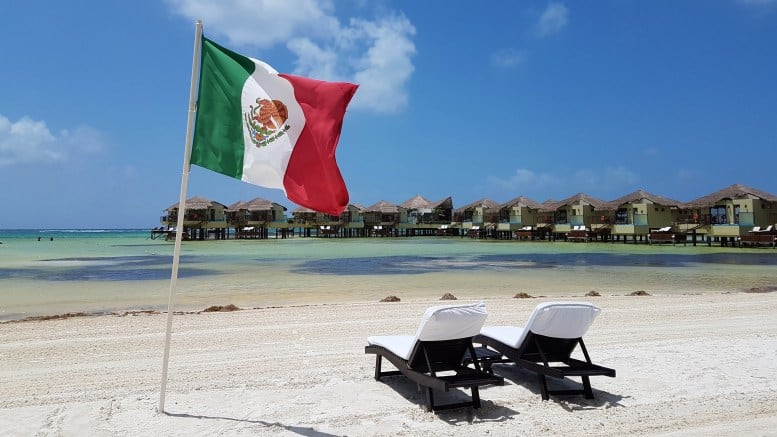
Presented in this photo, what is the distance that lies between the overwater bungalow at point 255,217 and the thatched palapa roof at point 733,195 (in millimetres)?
47423

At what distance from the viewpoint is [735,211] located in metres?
41.2

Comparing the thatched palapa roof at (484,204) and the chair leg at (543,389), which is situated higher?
the thatched palapa roof at (484,204)

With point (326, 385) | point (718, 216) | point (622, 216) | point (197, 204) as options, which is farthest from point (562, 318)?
point (197, 204)

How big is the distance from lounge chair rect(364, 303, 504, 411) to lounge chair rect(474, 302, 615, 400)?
54 cm

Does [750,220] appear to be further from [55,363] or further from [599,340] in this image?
[55,363]

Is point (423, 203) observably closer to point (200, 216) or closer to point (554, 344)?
point (200, 216)

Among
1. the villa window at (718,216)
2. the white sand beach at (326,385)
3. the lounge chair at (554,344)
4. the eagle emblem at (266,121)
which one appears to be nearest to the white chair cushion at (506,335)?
the lounge chair at (554,344)

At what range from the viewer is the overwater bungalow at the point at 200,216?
61.4 meters

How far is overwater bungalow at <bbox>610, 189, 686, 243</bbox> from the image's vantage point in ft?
158

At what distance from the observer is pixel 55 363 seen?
5.89m

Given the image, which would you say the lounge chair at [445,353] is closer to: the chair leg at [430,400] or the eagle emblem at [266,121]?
the chair leg at [430,400]

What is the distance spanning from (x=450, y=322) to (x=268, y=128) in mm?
2192

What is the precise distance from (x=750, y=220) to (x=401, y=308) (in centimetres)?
4052

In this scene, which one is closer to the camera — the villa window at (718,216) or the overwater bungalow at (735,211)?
the overwater bungalow at (735,211)
